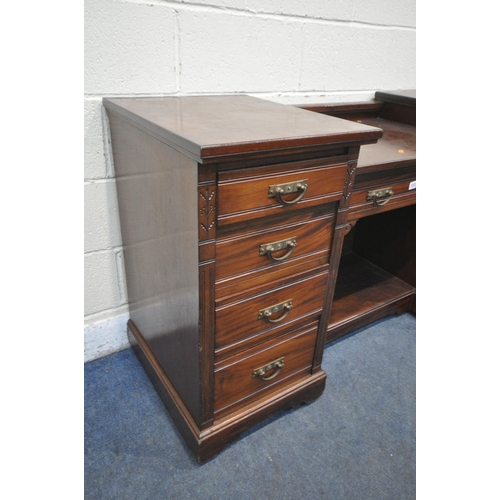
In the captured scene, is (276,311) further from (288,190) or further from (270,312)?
(288,190)

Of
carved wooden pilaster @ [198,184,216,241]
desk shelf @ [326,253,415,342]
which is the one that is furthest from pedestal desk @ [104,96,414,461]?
desk shelf @ [326,253,415,342]

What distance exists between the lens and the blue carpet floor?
0.98 metres

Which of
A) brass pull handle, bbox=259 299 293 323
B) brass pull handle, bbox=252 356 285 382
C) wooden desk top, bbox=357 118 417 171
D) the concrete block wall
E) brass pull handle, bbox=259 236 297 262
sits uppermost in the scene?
the concrete block wall

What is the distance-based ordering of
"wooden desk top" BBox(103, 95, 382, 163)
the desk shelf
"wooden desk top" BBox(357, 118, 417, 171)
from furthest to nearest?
1. the desk shelf
2. "wooden desk top" BBox(357, 118, 417, 171)
3. "wooden desk top" BBox(103, 95, 382, 163)

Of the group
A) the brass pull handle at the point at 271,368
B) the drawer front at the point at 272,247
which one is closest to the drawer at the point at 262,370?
the brass pull handle at the point at 271,368

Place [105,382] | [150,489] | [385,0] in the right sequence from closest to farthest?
[150,489] < [105,382] < [385,0]

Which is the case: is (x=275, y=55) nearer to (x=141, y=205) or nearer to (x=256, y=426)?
(x=141, y=205)

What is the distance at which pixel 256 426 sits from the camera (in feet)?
3.74

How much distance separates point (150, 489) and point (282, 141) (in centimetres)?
86

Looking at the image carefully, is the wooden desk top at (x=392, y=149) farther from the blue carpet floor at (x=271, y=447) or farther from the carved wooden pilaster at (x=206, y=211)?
the blue carpet floor at (x=271, y=447)

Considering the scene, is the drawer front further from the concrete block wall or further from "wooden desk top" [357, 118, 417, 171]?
the concrete block wall

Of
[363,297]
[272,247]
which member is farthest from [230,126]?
[363,297]

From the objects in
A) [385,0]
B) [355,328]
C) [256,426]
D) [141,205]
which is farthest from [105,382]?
[385,0]

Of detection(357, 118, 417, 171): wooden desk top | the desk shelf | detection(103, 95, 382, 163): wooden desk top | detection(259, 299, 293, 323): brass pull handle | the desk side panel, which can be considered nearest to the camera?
detection(103, 95, 382, 163): wooden desk top
